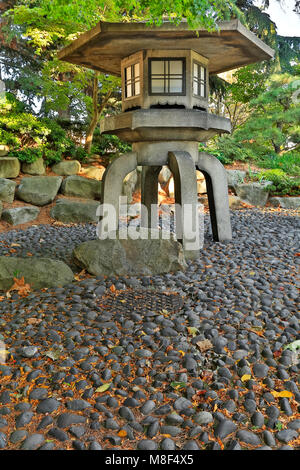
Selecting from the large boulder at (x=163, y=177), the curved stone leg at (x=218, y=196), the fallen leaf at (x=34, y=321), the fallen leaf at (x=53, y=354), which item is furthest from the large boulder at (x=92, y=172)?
the fallen leaf at (x=53, y=354)

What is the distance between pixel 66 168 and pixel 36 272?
6831 millimetres

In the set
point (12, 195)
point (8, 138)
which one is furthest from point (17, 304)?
point (8, 138)

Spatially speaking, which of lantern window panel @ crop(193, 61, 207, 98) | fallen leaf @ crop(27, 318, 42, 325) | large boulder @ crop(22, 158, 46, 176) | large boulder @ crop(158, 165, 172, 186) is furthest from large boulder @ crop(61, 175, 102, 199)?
fallen leaf @ crop(27, 318, 42, 325)

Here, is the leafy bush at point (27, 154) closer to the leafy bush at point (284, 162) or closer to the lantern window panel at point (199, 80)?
the lantern window panel at point (199, 80)

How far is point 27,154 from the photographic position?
9.59 m

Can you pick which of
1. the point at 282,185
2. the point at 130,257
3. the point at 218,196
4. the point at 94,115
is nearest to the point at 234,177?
the point at 282,185

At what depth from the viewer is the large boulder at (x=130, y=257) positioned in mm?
4469

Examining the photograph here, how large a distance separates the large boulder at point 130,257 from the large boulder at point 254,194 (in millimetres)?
6324

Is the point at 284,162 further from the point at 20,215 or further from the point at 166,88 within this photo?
the point at 20,215

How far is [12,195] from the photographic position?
8.66m

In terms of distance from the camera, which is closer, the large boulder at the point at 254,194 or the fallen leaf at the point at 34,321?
the fallen leaf at the point at 34,321

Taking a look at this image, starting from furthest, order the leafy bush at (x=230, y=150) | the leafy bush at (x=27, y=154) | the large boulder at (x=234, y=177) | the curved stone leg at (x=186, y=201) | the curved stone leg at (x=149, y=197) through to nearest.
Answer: the leafy bush at (x=230, y=150), the large boulder at (x=234, y=177), the leafy bush at (x=27, y=154), the curved stone leg at (x=149, y=197), the curved stone leg at (x=186, y=201)

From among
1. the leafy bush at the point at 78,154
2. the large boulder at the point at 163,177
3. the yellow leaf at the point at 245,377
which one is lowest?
the yellow leaf at the point at 245,377
